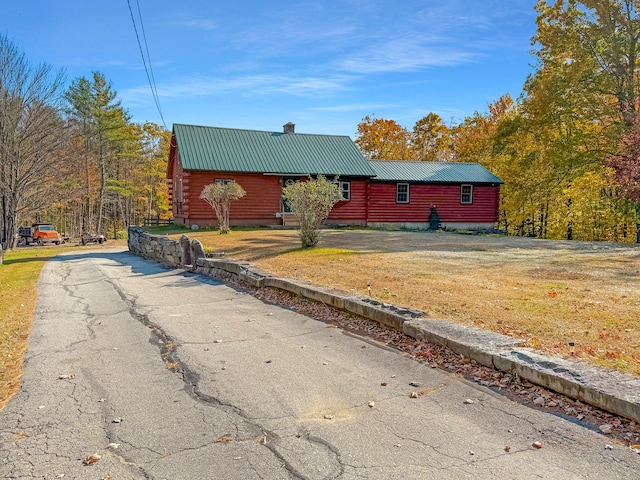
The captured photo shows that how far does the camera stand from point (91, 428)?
3.39 meters

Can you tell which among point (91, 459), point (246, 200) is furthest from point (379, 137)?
A: point (91, 459)

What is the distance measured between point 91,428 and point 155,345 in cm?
223

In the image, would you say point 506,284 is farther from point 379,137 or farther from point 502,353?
point 379,137

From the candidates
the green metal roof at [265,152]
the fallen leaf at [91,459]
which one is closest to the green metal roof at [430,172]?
the green metal roof at [265,152]

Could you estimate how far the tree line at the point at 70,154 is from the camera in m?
27.8

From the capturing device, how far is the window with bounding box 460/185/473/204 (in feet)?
94.3

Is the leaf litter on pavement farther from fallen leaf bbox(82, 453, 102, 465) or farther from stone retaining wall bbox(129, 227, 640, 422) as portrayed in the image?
fallen leaf bbox(82, 453, 102, 465)

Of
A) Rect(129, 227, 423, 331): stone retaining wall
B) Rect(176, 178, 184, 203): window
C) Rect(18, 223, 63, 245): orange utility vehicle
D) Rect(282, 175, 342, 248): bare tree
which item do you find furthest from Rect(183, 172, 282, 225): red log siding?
Rect(18, 223, 63, 245): orange utility vehicle

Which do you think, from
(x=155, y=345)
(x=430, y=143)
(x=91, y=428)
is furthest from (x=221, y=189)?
(x=430, y=143)

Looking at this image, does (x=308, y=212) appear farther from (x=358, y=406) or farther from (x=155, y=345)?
(x=358, y=406)

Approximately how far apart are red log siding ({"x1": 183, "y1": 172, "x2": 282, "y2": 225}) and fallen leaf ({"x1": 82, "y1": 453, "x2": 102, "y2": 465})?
867 inches

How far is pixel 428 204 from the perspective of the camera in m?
28.2

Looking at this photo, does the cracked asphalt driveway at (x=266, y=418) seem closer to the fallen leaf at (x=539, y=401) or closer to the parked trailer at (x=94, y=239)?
the fallen leaf at (x=539, y=401)

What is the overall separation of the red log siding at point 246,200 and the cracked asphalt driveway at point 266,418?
1867cm
